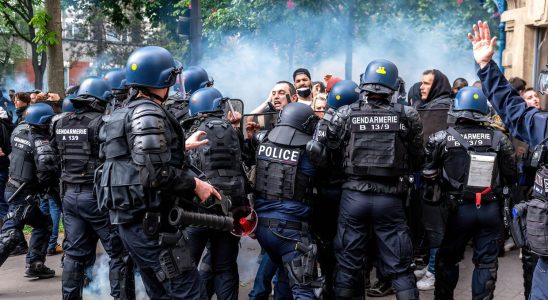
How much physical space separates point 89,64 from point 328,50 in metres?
32.3

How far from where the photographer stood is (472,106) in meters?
5.36

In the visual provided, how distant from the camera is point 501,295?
20.4 feet

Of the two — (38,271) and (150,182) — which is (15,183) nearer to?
(38,271)

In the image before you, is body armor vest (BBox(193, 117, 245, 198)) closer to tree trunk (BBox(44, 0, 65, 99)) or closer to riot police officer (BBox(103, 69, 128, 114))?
riot police officer (BBox(103, 69, 128, 114))

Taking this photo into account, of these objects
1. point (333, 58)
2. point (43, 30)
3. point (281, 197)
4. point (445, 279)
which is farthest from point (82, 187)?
point (333, 58)

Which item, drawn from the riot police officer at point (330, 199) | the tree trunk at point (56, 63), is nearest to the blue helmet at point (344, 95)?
the riot police officer at point (330, 199)

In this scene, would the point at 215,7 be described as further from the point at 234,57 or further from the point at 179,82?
the point at 179,82

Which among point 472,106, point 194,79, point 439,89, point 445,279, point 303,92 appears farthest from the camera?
point 439,89

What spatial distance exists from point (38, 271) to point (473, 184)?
4.77m

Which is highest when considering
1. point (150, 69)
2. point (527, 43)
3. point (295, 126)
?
point (527, 43)

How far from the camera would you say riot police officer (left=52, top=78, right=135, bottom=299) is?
→ 18.2 feet

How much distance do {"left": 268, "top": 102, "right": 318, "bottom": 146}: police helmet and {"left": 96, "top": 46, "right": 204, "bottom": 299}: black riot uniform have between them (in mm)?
1149

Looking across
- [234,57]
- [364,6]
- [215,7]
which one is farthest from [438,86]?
[234,57]

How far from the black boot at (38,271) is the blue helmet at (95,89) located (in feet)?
7.59
